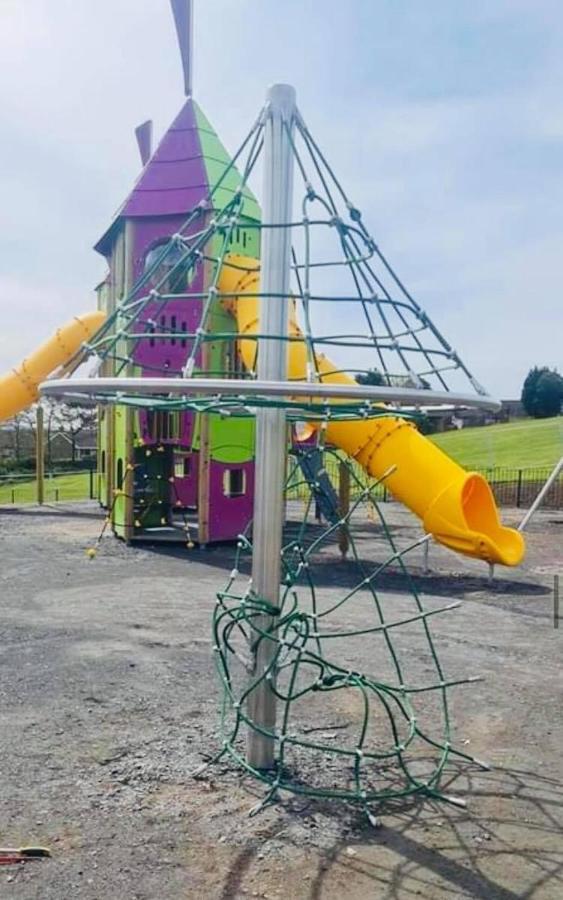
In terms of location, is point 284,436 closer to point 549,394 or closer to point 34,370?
point 34,370

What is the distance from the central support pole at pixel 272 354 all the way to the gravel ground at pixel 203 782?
752 millimetres

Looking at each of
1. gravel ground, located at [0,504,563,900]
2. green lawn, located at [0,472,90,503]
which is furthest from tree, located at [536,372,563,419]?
gravel ground, located at [0,504,563,900]

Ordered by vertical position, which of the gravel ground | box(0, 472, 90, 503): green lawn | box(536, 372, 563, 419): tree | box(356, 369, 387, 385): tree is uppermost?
box(536, 372, 563, 419): tree

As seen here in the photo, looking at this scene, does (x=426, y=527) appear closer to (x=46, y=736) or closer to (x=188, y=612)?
(x=188, y=612)

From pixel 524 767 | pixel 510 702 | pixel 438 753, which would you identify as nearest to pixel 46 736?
pixel 438 753

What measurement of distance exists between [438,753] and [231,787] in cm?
144

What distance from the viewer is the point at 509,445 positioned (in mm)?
A: 43469

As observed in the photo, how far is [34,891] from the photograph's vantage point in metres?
→ 3.62

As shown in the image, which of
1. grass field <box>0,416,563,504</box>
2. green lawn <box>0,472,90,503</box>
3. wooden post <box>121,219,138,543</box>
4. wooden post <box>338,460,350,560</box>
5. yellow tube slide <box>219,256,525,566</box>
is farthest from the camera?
grass field <box>0,416,563,504</box>

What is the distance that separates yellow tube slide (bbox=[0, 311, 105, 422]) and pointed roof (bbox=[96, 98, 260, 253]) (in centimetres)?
Result: 350

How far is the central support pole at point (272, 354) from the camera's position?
4707 mm

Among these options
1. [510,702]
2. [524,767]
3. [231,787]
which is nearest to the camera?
[231,787]

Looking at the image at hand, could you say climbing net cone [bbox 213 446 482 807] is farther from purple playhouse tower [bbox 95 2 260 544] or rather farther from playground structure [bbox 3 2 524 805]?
purple playhouse tower [bbox 95 2 260 544]

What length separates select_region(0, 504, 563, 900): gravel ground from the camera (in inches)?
150
